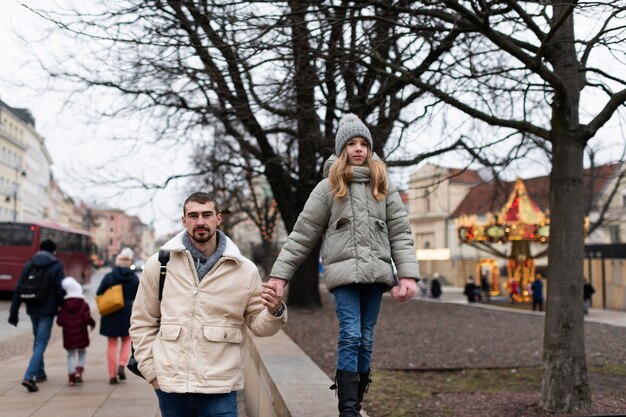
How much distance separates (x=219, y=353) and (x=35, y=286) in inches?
215

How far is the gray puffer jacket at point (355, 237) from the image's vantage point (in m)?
3.73

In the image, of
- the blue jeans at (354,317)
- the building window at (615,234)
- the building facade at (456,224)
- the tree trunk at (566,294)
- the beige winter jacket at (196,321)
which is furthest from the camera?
the building window at (615,234)

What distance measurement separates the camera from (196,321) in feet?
10.8

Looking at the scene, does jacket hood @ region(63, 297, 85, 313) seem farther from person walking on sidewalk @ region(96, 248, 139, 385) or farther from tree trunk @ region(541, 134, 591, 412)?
tree trunk @ region(541, 134, 591, 412)

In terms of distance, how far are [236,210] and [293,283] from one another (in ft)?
74.3

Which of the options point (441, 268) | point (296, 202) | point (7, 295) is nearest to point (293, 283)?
point (296, 202)

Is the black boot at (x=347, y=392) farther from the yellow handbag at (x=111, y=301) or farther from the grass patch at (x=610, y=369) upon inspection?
the grass patch at (x=610, y=369)

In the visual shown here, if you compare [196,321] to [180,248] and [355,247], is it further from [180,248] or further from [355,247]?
[355,247]

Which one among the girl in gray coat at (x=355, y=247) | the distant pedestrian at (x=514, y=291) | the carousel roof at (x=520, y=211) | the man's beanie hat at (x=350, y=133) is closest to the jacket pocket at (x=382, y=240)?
the girl in gray coat at (x=355, y=247)

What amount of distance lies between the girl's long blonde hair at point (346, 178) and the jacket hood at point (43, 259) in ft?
17.7

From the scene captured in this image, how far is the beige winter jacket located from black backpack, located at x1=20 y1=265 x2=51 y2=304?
16.6 ft

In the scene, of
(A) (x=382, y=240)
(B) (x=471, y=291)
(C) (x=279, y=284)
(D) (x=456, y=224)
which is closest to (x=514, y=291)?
(B) (x=471, y=291)

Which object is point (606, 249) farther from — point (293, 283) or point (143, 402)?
point (143, 402)

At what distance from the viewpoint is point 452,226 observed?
2650 inches
